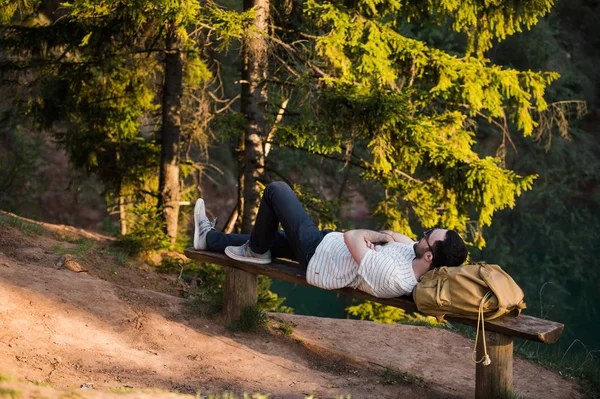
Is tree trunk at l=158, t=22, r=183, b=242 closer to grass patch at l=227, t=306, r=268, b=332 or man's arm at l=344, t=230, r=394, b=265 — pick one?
grass patch at l=227, t=306, r=268, b=332

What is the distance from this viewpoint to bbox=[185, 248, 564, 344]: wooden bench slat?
4336 mm

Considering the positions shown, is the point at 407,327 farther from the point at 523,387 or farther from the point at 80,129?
the point at 80,129

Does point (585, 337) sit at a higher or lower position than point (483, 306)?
lower

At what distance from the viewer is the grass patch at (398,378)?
16.9ft

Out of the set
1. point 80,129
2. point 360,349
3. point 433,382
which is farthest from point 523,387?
point 80,129

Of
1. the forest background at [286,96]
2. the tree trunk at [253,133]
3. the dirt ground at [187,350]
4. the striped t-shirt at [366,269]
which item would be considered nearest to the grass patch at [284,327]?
A: the dirt ground at [187,350]

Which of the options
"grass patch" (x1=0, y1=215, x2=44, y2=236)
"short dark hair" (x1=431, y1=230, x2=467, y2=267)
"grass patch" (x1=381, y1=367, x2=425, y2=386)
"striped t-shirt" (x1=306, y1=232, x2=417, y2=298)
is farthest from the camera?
"grass patch" (x1=0, y1=215, x2=44, y2=236)

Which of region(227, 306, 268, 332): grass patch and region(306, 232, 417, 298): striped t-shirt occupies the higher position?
region(306, 232, 417, 298): striped t-shirt

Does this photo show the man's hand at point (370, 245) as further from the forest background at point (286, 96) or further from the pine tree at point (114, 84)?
the pine tree at point (114, 84)

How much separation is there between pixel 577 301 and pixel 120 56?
18.6 m

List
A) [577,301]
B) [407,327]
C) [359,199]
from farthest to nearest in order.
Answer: [359,199], [577,301], [407,327]

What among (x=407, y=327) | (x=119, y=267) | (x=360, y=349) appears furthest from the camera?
(x=119, y=267)

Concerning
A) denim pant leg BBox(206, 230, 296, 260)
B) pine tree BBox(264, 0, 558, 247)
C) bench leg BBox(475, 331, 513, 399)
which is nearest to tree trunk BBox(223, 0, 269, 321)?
pine tree BBox(264, 0, 558, 247)

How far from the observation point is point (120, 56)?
1009cm
